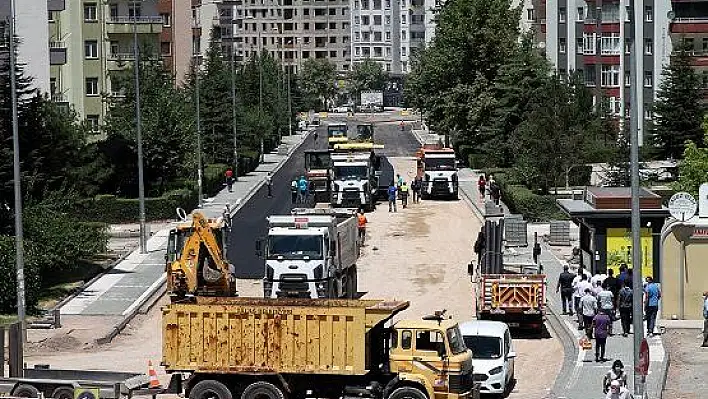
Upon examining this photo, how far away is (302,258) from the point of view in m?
43.4

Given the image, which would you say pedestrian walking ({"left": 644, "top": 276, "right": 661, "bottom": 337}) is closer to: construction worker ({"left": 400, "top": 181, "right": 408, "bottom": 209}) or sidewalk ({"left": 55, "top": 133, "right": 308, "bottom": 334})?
sidewalk ({"left": 55, "top": 133, "right": 308, "bottom": 334})

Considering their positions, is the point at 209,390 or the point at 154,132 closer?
the point at 209,390

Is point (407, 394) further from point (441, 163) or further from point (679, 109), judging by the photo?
point (679, 109)

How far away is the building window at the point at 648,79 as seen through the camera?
338ft

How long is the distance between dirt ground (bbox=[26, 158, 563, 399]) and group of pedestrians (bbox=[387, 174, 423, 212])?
0.53 m

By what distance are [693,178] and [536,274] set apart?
20.2 metres

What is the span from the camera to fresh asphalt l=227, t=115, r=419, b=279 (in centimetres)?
5706

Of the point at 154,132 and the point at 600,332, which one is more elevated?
the point at 154,132

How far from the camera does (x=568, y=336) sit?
132 ft

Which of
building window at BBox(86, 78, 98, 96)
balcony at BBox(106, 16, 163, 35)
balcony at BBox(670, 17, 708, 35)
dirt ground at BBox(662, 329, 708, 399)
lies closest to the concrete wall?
dirt ground at BBox(662, 329, 708, 399)

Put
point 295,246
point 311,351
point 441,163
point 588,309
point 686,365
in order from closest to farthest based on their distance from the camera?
1. point 311,351
2. point 686,365
3. point 588,309
4. point 295,246
5. point 441,163

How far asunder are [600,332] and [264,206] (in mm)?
46001

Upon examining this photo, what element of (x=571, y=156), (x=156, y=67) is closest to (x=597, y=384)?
(x=571, y=156)

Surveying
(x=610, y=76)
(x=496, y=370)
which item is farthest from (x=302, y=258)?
(x=610, y=76)
